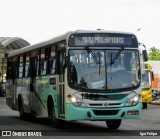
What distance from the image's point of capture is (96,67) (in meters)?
16.6

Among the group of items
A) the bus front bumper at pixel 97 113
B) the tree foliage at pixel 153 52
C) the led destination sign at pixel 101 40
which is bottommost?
the tree foliage at pixel 153 52

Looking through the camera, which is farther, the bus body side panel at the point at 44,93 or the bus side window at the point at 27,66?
the bus side window at the point at 27,66

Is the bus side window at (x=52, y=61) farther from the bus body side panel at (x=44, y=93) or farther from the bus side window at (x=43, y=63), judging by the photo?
the bus side window at (x=43, y=63)

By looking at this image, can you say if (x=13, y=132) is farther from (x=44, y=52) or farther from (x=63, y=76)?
(x=44, y=52)

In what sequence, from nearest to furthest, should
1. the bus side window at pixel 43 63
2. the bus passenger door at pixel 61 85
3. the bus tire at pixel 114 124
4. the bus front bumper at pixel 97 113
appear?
1. the bus front bumper at pixel 97 113
2. the bus passenger door at pixel 61 85
3. the bus tire at pixel 114 124
4. the bus side window at pixel 43 63

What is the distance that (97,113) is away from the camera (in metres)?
16.4

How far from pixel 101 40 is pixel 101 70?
0.93 metres

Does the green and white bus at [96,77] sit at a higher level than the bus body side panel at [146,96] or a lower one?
higher

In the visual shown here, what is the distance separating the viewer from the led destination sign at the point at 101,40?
16969 millimetres

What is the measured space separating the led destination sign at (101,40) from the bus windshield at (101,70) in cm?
24

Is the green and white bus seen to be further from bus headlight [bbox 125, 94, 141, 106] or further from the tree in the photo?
the tree

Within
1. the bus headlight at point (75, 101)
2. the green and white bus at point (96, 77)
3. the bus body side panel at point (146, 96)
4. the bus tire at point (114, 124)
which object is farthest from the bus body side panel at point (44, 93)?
the bus body side panel at point (146, 96)

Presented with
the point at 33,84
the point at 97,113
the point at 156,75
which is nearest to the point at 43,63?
the point at 33,84

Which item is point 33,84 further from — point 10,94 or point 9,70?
point 9,70
